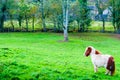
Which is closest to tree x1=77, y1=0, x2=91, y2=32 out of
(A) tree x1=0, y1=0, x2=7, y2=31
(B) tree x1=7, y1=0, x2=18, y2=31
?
(B) tree x1=7, y1=0, x2=18, y2=31

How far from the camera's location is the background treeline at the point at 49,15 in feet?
218

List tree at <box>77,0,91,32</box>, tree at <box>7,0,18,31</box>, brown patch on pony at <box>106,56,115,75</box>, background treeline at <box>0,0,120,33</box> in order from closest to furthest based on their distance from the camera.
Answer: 1. brown patch on pony at <box>106,56,115,75</box>
2. tree at <box>7,0,18,31</box>
3. background treeline at <box>0,0,120,33</box>
4. tree at <box>77,0,91,32</box>

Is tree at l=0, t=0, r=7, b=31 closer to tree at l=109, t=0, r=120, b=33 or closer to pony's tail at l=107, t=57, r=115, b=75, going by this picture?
tree at l=109, t=0, r=120, b=33

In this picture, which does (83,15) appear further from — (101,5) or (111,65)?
(111,65)

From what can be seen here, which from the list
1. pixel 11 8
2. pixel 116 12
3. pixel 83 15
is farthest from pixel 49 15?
pixel 116 12

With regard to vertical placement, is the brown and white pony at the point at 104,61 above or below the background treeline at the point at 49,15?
below

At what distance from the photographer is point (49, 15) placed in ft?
223

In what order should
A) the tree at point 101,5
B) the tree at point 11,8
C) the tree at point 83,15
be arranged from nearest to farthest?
the tree at point 11,8 → the tree at point 83,15 → the tree at point 101,5

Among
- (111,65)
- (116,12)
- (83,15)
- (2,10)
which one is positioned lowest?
(111,65)

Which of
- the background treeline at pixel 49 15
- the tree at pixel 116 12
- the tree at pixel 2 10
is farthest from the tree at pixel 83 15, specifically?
the tree at pixel 2 10

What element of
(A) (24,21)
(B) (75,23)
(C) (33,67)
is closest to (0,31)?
(A) (24,21)

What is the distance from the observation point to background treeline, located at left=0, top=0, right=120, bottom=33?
218 ft

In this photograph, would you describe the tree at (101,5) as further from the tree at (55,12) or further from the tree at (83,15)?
the tree at (55,12)

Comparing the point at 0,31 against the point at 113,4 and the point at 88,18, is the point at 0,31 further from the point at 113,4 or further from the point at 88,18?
the point at 113,4
